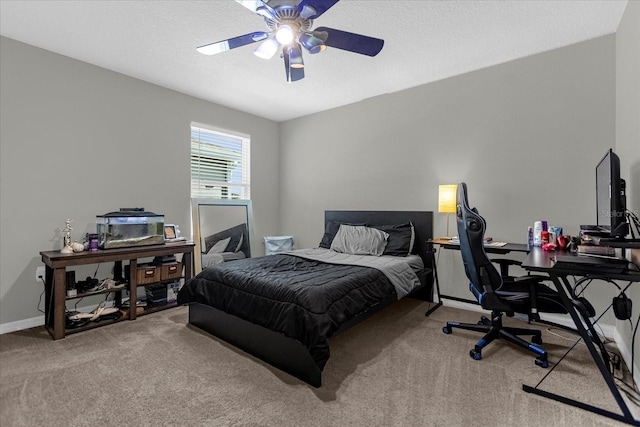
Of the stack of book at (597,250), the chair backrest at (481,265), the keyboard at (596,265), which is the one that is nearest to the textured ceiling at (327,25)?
the chair backrest at (481,265)

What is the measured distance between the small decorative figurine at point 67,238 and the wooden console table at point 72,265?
6 centimetres

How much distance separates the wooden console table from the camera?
2.58m

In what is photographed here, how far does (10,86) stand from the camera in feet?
8.98

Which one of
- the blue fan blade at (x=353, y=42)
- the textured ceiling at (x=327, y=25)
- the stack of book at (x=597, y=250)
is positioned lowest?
the stack of book at (x=597, y=250)

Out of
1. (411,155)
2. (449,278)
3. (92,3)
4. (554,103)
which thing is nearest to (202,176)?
(92,3)

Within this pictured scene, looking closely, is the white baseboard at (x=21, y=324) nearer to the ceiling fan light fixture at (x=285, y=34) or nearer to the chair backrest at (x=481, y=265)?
the ceiling fan light fixture at (x=285, y=34)

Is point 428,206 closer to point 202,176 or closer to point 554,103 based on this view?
point 554,103

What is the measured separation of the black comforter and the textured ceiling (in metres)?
2.05

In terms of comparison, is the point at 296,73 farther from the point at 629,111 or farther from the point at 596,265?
the point at 629,111

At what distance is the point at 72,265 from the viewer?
8.77ft

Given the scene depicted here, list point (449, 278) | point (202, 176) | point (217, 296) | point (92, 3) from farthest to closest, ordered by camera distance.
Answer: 1. point (202, 176)
2. point (449, 278)
3. point (217, 296)
4. point (92, 3)

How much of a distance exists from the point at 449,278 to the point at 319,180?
2332 mm

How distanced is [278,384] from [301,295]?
0.56 meters

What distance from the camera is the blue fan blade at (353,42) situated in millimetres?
1957
